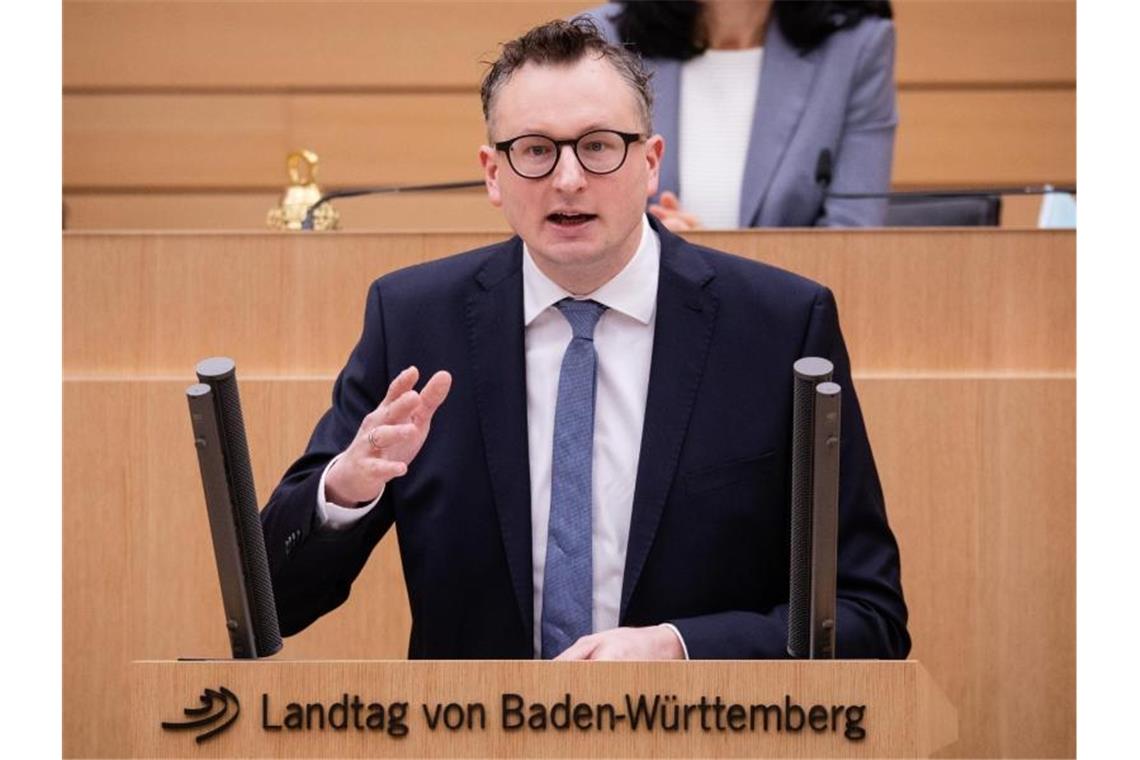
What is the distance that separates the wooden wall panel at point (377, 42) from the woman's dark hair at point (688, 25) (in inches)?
103

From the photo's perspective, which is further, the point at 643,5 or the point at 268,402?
the point at 643,5

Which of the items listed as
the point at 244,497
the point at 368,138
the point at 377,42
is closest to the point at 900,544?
the point at 244,497

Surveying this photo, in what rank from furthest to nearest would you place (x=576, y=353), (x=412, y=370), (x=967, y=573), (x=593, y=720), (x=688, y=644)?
(x=967, y=573) < (x=576, y=353) < (x=688, y=644) < (x=412, y=370) < (x=593, y=720)

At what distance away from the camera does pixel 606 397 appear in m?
2.48

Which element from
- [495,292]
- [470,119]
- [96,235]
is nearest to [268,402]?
[96,235]

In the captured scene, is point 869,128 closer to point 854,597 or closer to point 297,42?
point 854,597

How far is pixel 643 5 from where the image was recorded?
3635mm

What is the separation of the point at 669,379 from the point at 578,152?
349 millimetres

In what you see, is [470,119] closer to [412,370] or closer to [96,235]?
[96,235]

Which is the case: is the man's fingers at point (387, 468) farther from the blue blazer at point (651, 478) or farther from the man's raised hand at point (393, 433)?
the blue blazer at point (651, 478)

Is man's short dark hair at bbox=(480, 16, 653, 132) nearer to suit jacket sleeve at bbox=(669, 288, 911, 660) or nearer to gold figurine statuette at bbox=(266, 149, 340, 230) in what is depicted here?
suit jacket sleeve at bbox=(669, 288, 911, 660)

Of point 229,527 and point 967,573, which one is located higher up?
point 229,527

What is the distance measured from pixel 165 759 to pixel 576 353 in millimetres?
913

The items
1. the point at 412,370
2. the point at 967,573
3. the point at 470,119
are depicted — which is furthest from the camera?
the point at 470,119
